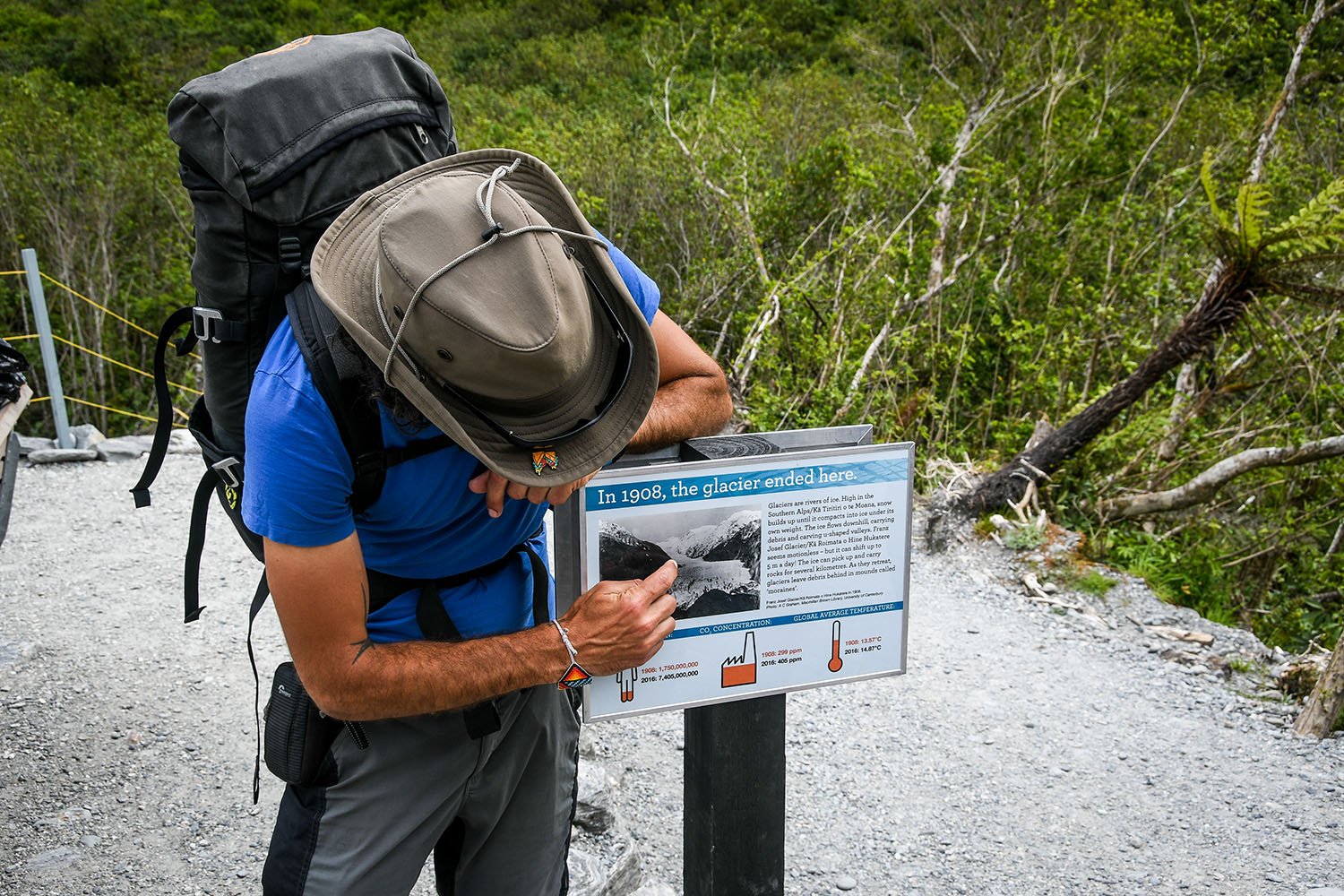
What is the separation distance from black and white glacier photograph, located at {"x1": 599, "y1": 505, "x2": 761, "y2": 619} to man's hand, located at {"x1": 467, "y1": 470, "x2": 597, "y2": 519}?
0.26 ft

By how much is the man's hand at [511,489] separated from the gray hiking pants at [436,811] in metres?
0.39

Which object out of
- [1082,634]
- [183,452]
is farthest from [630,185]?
[1082,634]

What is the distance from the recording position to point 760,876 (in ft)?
5.56

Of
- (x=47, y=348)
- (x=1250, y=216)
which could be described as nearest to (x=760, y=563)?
(x=1250, y=216)

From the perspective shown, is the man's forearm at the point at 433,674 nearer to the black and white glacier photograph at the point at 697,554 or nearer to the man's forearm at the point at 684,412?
the black and white glacier photograph at the point at 697,554

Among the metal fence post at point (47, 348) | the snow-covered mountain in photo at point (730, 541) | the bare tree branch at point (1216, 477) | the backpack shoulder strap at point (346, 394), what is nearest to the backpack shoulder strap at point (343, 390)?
the backpack shoulder strap at point (346, 394)

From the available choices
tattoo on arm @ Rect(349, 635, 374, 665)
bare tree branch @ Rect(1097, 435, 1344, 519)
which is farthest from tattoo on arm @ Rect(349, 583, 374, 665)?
bare tree branch @ Rect(1097, 435, 1344, 519)

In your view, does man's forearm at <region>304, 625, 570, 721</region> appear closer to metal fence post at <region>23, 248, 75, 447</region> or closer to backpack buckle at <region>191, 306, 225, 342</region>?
backpack buckle at <region>191, 306, 225, 342</region>

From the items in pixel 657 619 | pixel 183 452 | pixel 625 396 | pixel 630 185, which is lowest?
pixel 183 452

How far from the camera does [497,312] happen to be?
1138mm

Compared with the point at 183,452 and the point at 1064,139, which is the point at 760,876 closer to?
the point at 183,452

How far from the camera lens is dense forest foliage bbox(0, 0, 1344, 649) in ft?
18.4

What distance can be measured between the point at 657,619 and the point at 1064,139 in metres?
7.90

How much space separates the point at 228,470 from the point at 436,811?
603 mm
